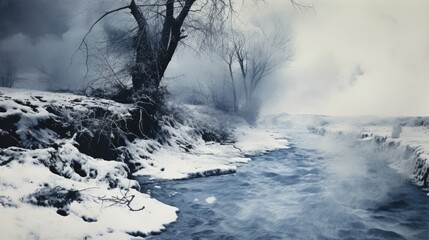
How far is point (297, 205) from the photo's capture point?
21.1ft

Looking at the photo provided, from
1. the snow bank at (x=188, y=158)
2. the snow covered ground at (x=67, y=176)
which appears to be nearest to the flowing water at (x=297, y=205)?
the snow bank at (x=188, y=158)

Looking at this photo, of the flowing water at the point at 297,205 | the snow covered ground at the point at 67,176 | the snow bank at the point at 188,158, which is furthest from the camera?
the snow bank at the point at 188,158

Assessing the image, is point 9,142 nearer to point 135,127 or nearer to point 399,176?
point 135,127

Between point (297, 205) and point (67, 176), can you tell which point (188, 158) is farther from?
point (67, 176)

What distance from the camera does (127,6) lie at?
1005 centimetres

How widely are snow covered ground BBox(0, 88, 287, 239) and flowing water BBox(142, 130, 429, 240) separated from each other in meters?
0.58

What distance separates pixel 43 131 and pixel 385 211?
24.2 feet

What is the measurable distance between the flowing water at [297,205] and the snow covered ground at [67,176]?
0.58 metres

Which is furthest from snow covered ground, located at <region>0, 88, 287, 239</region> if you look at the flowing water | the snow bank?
the flowing water

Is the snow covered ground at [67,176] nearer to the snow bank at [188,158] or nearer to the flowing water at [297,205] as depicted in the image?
the snow bank at [188,158]

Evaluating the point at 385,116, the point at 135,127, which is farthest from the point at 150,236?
the point at 385,116

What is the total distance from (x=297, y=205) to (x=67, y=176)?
460 centimetres

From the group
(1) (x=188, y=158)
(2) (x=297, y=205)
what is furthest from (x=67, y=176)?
(1) (x=188, y=158)

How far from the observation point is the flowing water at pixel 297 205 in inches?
196
